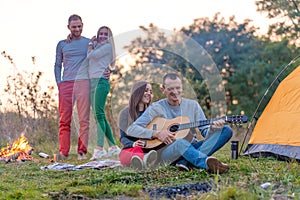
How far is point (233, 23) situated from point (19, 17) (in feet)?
52.5

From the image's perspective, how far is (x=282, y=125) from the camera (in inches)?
231

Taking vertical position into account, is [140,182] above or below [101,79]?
below

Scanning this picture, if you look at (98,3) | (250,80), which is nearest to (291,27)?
(250,80)

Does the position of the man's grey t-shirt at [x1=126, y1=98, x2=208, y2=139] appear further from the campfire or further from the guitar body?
the campfire

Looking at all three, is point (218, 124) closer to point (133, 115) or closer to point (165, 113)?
point (165, 113)

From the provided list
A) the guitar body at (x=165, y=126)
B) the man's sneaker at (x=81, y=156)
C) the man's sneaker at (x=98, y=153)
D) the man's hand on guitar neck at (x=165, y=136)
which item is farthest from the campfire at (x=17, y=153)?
the man's hand on guitar neck at (x=165, y=136)

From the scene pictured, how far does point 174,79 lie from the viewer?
5.18 metres

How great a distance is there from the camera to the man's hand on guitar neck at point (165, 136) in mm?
5037

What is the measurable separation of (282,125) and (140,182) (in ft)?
6.93

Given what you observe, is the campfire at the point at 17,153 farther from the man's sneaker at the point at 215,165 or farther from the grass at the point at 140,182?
the man's sneaker at the point at 215,165

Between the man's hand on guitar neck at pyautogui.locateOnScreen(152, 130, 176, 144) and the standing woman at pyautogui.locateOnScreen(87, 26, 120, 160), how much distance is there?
1.23 m

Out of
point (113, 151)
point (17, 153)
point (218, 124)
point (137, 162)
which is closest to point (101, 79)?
point (113, 151)

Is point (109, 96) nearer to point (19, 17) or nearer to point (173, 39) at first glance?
point (173, 39)

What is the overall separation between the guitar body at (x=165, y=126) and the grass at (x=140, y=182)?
29 centimetres
